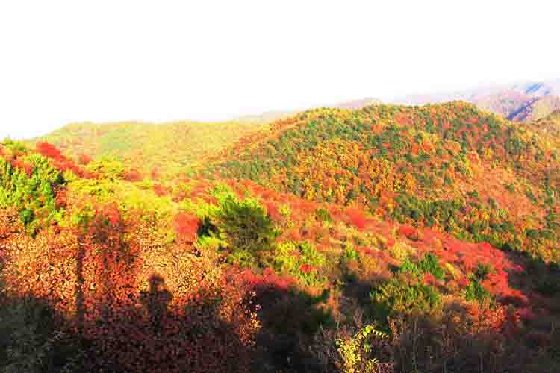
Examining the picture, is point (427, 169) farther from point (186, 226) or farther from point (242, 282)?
point (242, 282)

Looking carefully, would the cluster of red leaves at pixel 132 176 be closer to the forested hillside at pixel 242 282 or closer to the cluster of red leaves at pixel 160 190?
the forested hillside at pixel 242 282

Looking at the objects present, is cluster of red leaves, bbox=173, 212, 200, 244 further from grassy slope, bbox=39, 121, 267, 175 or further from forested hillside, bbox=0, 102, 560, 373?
grassy slope, bbox=39, 121, 267, 175

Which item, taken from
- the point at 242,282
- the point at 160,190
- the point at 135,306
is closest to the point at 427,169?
the point at 160,190

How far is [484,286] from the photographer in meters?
23.7

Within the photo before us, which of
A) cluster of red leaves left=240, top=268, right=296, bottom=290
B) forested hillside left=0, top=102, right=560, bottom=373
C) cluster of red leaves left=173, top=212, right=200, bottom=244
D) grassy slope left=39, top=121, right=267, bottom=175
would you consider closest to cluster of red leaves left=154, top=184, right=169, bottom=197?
forested hillside left=0, top=102, right=560, bottom=373

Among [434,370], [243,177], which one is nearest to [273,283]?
[434,370]

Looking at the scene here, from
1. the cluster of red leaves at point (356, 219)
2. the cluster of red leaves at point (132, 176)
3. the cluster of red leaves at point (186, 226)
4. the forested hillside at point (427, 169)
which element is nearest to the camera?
the cluster of red leaves at point (186, 226)

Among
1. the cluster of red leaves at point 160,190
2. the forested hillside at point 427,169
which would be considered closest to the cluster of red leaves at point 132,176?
the cluster of red leaves at point 160,190

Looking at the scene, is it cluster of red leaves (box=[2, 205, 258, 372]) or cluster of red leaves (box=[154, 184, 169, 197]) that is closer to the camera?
cluster of red leaves (box=[2, 205, 258, 372])

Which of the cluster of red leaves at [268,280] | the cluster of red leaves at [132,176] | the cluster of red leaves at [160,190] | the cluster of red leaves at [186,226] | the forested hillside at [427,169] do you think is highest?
the cluster of red leaves at [132,176]

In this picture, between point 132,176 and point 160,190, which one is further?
point 132,176

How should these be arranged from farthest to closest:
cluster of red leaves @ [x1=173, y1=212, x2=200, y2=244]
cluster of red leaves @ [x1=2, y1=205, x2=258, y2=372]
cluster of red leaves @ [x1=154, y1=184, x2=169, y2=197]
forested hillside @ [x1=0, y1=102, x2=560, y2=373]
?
cluster of red leaves @ [x1=154, y1=184, x2=169, y2=197] < cluster of red leaves @ [x1=173, y1=212, x2=200, y2=244] < forested hillside @ [x1=0, y1=102, x2=560, y2=373] < cluster of red leaves @ [x1=2, y1=205, x2=258, y2=372]

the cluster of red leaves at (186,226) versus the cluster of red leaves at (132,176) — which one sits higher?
the cluster of red leaves at (132,176)

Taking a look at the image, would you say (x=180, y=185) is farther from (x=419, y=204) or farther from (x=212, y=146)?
(x=212, y=146)
